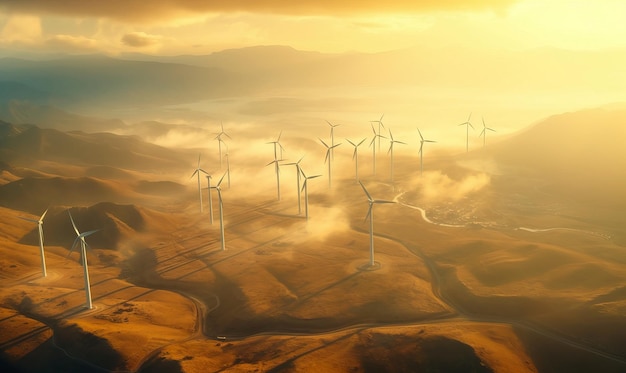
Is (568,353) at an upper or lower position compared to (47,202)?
lower

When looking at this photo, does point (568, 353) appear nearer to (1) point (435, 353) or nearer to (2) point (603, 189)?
(1) point (435, 353)

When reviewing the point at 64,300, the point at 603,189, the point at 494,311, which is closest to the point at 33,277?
the point at 64,300

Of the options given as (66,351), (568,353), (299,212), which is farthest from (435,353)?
(299,212)

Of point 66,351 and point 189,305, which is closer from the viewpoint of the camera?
point 66,351

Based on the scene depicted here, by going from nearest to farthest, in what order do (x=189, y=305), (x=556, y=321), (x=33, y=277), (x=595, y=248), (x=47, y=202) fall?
1. (x=556, y=321)
2. (x=189, y=305)
3. (x=33, y=277)
4. (x=595, y=248)
5. (x=47, y=202)

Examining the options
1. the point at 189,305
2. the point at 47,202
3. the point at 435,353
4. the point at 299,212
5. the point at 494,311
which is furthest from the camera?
the point at 47,202

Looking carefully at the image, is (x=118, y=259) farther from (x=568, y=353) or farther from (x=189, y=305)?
(x=568, y=353)

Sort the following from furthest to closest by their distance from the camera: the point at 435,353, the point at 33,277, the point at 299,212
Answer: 1. the point at 299,212
2. the point at 33,277
3. the point at 435,353

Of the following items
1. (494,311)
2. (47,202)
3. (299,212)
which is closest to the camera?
(494,311)

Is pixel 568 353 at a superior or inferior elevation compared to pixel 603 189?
inferior
